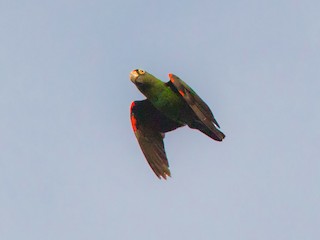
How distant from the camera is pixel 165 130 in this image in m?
26.8

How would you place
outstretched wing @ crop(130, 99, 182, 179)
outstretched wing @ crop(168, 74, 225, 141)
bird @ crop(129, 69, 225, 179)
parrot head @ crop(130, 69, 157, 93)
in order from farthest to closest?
outstretched wing @ crop(130, 99, 182, 179), parrot head @ crop(130, 69, 157, 93), bird @ crop(129, 69, 225, 179), outstretched wing @ crop(168, 74, 225, 141)

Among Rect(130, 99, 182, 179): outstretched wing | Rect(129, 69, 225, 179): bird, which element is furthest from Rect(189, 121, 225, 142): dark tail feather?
Rect(130, 99, 182, 179): outstretched wing

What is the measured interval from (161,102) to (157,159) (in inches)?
74.5

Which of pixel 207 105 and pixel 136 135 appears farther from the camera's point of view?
pixel 136 135

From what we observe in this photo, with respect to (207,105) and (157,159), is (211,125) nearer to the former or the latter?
(207,105)

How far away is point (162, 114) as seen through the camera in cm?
2664

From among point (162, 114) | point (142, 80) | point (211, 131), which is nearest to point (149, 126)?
point (162, 114)

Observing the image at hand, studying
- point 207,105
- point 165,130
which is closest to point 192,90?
point 207,105

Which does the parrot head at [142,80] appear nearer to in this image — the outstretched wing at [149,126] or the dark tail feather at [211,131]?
the outstretched wing at [149,126]

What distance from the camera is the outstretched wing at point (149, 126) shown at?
26.5m

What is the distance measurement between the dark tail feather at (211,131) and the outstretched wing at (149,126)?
121cm

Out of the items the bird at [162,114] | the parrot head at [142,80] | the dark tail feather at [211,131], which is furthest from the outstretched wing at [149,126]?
the parrot head at [142,80]

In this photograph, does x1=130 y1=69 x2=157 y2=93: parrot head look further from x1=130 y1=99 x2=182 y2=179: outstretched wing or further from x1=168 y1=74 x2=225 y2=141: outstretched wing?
x1=130 y1=99 x2=182 y2=179: outstretched wing

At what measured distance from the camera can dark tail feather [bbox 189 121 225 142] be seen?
24.1 metres
